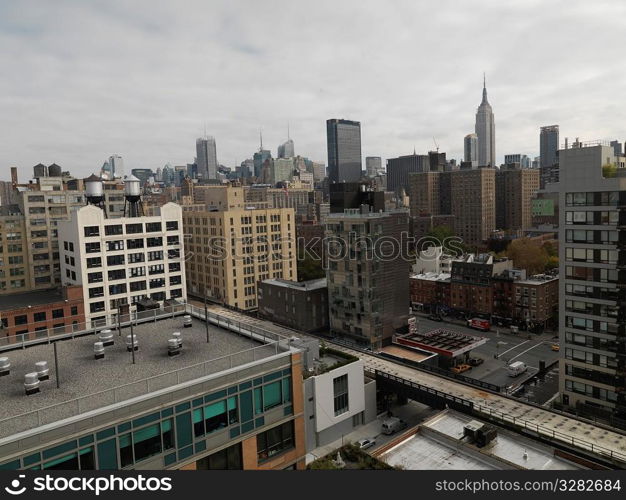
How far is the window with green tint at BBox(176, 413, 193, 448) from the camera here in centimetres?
2203

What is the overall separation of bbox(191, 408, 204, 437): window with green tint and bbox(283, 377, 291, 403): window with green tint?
4.95 metres

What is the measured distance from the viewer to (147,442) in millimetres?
21234

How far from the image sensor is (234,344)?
98.7 feet

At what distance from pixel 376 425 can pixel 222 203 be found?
74965mm

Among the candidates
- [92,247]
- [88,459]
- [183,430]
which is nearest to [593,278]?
[183,430]

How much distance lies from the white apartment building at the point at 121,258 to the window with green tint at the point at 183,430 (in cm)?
5075

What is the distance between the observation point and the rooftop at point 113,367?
2118 centimetres

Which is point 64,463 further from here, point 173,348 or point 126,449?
point 173,348

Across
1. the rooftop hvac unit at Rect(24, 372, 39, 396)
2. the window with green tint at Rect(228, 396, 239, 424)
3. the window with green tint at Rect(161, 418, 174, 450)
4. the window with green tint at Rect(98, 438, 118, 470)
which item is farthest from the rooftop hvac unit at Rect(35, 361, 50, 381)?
the window with green tint at Rect(228, 396, 239, 424)

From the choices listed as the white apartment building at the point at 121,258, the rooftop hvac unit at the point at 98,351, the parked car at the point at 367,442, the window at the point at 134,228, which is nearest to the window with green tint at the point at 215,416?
the rooftop hvac unit at the point at 98,351

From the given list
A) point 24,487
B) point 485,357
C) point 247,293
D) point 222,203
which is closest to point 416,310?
point 485,357

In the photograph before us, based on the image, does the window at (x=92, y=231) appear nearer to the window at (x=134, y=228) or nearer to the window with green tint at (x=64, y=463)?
the window at (x=134, y=228)

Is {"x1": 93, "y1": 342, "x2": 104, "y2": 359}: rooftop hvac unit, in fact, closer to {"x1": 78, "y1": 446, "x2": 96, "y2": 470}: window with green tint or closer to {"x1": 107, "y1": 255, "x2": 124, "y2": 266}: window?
{"x1": 78, "y1": 446, "x2": 96, "y2": 470}: window with green tint

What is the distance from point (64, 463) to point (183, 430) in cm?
499
